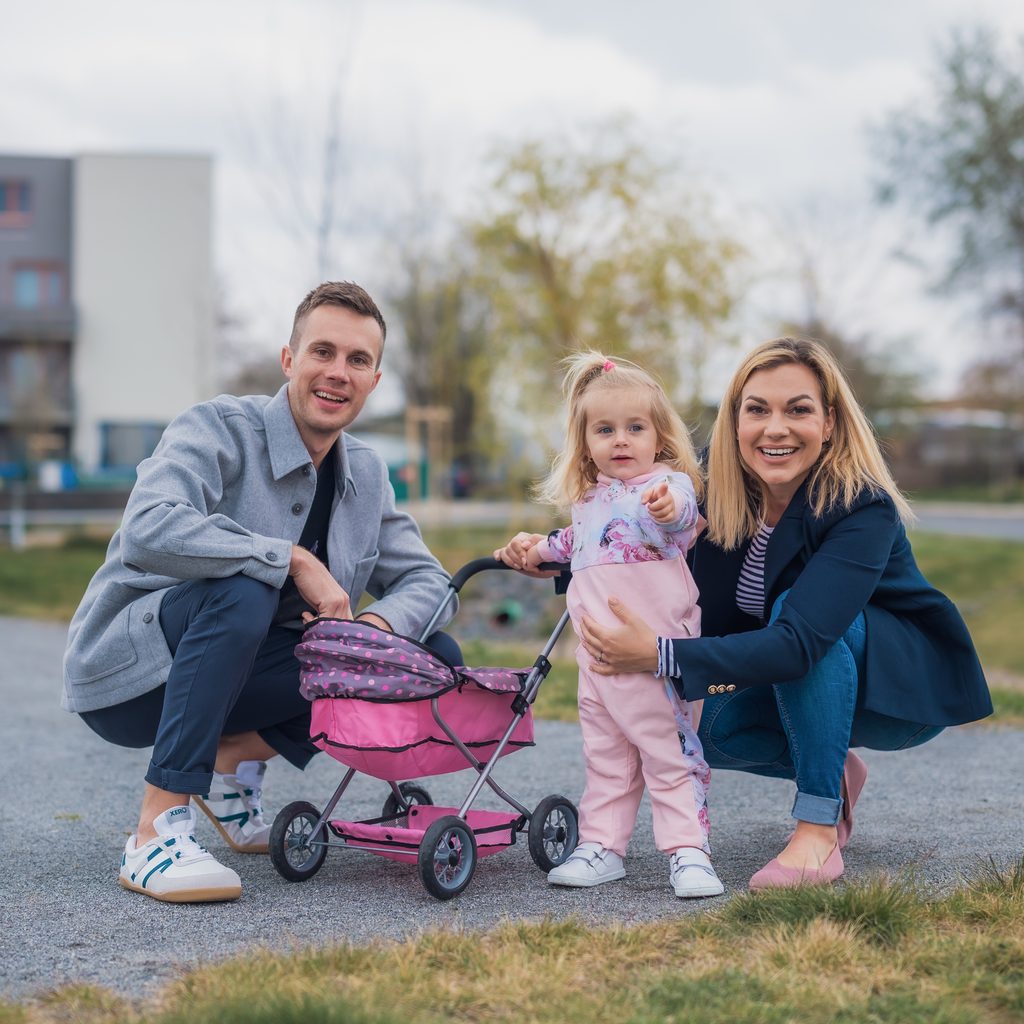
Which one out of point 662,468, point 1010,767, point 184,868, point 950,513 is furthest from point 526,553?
point 950,513

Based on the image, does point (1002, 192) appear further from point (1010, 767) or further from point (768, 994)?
point (768, 994)

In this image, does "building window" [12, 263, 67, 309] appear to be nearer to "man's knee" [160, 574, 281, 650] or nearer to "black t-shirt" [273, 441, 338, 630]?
"black t-shirt" [273, 441, 338, 630]

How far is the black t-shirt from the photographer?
3.72m

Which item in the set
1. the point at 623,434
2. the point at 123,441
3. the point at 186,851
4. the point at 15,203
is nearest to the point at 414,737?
the point at 186,851

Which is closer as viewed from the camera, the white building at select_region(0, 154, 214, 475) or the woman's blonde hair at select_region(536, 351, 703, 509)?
the woman's blonde hair at select_region(536, 351, 703, 509)

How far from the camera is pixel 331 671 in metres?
3.16

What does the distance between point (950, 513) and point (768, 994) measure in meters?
27.5

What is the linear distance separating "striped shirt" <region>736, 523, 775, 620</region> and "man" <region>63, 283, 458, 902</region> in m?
0.87

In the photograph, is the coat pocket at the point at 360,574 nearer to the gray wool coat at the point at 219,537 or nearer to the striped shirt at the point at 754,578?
the gray wool coat at the point at 219,537

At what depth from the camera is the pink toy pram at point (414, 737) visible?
10.2 ft

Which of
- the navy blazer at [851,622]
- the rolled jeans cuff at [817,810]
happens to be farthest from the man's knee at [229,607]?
the rolled jeans cuff at [817,810]

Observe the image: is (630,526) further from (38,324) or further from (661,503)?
(38,324)

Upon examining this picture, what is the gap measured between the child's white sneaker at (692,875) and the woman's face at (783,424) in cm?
98

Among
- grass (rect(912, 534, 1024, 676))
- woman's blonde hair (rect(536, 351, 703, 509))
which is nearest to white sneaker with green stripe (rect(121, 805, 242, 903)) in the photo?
woman's blonde hair (rect(536, 351, 703, 509))
